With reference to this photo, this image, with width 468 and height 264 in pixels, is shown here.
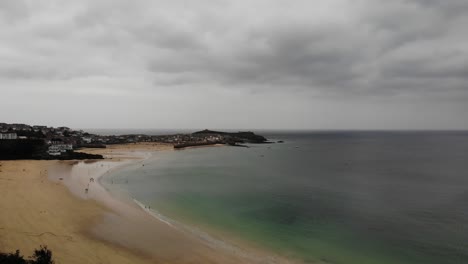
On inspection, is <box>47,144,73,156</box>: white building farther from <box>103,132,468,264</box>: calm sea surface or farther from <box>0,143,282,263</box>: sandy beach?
<box>0,143,282,263</box>: sandy beach

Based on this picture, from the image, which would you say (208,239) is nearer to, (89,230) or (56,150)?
(89,230)

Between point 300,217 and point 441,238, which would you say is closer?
Result: point 441,238

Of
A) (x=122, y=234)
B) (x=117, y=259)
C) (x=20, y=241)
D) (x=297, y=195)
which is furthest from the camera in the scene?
(x=297, y=195)

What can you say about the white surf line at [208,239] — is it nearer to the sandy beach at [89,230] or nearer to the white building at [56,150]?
the sandy beach at [89,230]

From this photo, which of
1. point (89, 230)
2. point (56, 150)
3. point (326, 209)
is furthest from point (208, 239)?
point (56, 150)

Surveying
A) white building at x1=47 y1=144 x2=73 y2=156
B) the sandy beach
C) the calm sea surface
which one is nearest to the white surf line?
the sandy beach

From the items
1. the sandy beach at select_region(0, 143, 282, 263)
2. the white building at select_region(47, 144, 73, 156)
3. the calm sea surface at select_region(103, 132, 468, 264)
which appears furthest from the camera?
the white building at select_region(47, 144, 73, 156)

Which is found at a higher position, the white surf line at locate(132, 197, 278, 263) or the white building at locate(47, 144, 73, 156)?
the white building at locate(47, 144, 73, 156)

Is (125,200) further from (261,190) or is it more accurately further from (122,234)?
(261,190)

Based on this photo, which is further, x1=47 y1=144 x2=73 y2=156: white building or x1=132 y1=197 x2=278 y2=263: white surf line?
x1=47 y1=144 x2=73 y2=156: white building

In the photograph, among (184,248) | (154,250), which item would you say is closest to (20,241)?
(154,250)
